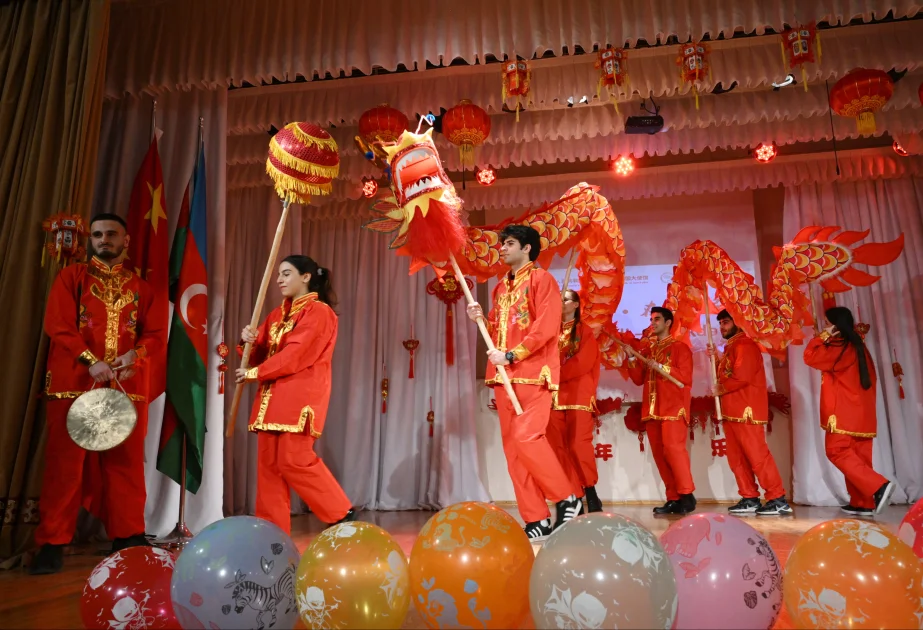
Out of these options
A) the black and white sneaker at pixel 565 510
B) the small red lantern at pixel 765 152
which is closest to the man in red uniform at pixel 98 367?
the black and white sneaker at pixel 565 510

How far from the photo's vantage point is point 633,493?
231 inches

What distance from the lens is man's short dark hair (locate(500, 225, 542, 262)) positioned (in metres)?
3.54

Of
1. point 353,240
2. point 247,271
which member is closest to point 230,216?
point 247,271

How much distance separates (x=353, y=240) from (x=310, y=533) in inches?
119

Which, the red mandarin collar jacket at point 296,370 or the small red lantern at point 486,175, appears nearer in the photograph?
the red mandarin collar jacket at point 296,370

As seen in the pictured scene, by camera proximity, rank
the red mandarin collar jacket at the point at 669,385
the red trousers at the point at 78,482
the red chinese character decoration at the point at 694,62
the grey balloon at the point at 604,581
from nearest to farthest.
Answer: the grey balloon at the point at 604,581
the red trousers at the point at 78,482
the red chinese character decoration at the point at 694,62
the red mandarin collar jacket at the point at 669,385

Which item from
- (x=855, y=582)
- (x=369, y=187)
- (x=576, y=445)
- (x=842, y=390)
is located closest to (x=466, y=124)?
(x=369, y=187)

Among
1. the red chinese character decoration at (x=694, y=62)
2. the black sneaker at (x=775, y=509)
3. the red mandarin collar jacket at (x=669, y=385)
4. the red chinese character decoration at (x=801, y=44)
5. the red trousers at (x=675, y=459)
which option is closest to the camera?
the red chinese character decoration at (x=801, y=44)

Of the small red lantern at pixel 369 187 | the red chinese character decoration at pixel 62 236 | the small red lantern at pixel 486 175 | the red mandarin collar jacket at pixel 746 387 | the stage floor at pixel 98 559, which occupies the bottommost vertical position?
the stage floor at pixel 98 559

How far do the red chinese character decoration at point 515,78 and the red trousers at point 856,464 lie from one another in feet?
10.6

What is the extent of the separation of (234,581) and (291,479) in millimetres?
1436

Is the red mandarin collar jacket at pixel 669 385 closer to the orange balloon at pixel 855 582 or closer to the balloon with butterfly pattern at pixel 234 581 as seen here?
the orange balloon at pixel 855 582

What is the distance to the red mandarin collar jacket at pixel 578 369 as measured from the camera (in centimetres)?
470

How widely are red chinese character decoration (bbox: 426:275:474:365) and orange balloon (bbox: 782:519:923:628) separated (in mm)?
3847
